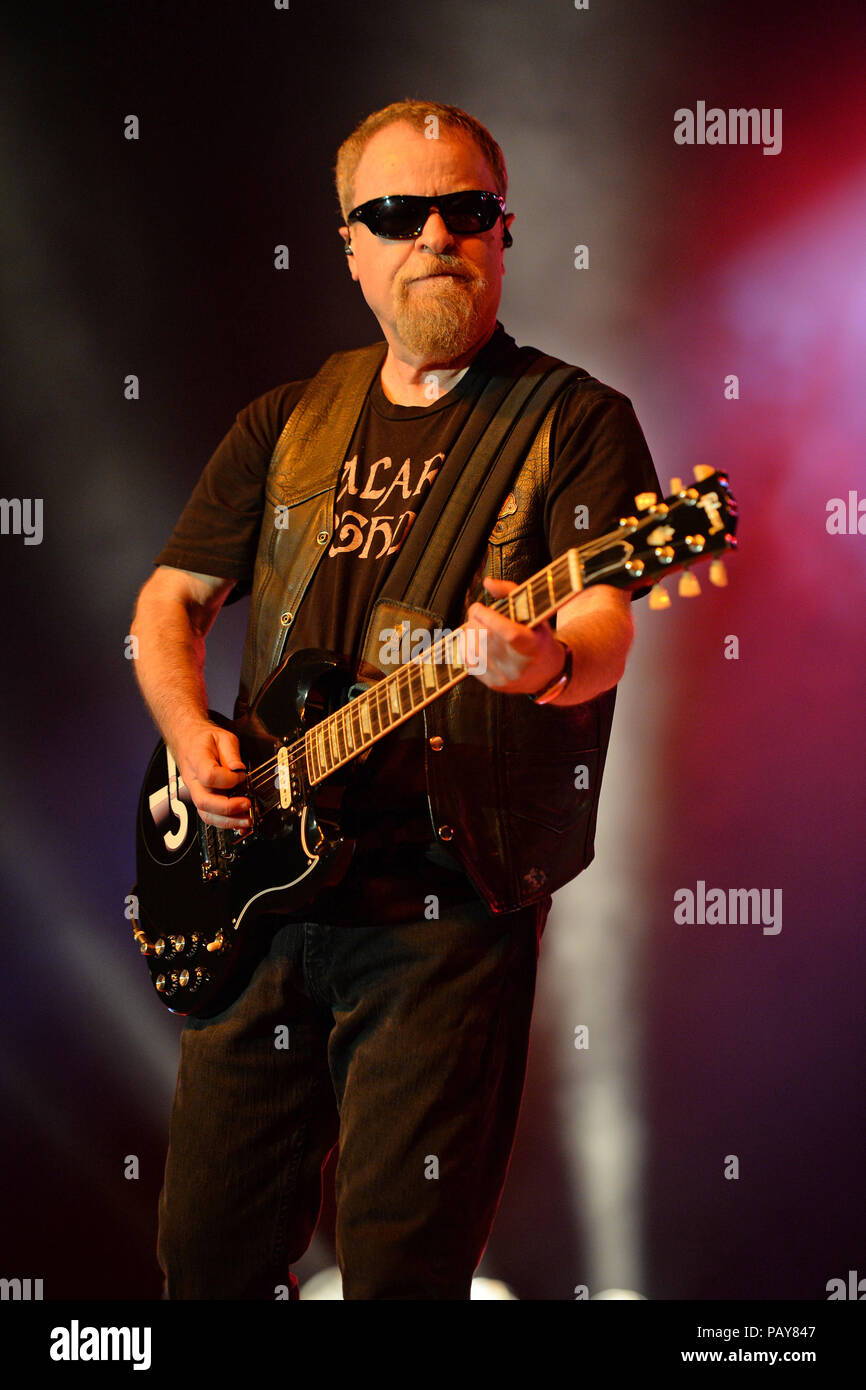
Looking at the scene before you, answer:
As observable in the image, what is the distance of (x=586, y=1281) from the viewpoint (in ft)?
11.2

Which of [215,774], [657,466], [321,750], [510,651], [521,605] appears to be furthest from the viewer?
[657,466]

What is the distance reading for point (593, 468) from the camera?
2049mm

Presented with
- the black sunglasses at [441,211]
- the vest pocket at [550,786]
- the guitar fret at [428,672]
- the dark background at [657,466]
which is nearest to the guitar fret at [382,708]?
the guitar fret at [428,672]

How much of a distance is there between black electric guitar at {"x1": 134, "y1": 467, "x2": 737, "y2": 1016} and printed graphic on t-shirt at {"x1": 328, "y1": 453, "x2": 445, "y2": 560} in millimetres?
254

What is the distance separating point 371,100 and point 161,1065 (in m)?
2.84

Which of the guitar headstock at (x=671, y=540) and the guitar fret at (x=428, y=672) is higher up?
the guitar headstock at (x=671, y=540)

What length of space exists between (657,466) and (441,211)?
1.26 m

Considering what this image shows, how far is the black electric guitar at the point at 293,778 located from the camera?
1681mm

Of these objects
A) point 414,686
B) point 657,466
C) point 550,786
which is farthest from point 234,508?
point 657,466

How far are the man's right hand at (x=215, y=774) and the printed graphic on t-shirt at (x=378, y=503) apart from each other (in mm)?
422

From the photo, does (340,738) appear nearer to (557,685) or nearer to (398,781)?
(398,781)

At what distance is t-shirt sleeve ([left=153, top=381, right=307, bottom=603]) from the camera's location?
2541 millimetres
